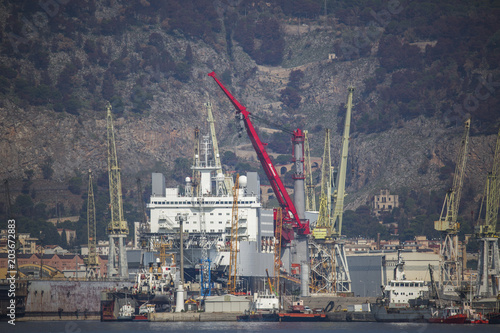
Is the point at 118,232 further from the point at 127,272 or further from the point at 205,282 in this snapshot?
the point at 205,282

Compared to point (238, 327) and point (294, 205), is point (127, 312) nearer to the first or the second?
point (238, 327)

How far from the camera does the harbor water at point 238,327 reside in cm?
8375

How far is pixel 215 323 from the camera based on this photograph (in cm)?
9219

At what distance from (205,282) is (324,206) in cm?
2576

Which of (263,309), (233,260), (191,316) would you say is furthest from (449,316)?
(233,260)

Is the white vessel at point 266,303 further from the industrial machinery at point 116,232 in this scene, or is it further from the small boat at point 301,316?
the industrial machinery at point 116,232

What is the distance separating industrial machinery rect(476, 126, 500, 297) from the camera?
343ft

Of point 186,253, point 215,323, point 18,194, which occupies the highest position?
point 18,194

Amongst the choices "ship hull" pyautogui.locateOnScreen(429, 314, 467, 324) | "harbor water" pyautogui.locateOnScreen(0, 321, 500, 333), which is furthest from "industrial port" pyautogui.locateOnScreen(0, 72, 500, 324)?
"harbor water" pyautogui.locateOnScreen(0, 321, 500, 333)

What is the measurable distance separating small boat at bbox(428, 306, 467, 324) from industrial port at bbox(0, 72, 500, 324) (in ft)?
0.34

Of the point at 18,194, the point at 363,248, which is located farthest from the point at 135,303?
the point at 18,194

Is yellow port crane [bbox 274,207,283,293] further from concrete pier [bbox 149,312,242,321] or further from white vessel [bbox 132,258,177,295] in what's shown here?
white vessel [bbox 132,258,177,295]

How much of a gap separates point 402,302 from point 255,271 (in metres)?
19.1

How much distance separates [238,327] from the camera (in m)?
86.6
